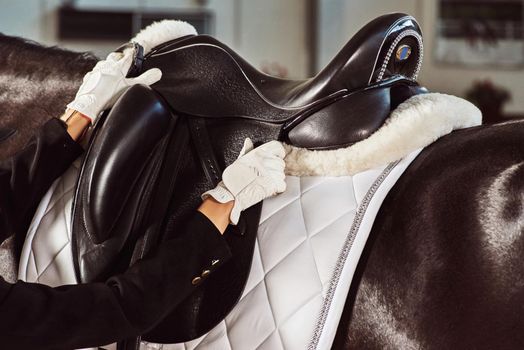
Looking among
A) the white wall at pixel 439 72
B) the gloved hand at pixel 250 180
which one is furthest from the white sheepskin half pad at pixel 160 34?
the white wall at pixel 439 72

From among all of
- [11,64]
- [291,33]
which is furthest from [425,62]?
[11,64]

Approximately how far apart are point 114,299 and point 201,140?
0.95 ft

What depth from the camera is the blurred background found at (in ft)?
19.2

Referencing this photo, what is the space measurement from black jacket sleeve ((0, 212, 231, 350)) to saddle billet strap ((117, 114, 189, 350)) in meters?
0.05

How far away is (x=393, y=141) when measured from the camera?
0.96 m

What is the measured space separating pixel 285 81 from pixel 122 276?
438 millimetres

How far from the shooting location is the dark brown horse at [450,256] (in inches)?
32.9

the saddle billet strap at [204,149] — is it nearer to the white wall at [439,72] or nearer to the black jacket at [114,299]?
the black jacket at [114,299]

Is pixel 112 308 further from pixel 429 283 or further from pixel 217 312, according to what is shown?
pixel 429 283

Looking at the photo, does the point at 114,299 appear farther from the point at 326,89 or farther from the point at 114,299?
the point at 326,89

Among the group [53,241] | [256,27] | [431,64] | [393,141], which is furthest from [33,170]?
[431,64]

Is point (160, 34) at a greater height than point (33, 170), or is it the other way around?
point (160, 34)

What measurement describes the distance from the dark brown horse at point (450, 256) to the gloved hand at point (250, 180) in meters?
0.16

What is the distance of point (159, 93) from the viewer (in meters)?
1.12
